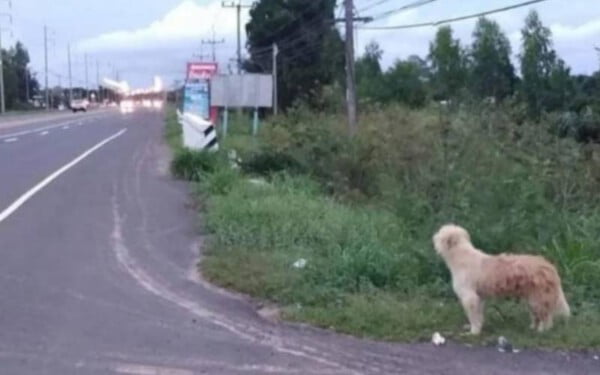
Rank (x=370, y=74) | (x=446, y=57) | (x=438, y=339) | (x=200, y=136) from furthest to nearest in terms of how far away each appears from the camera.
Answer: (x=370, y=74)
(x=446, y=57)
(x=200, y=136)
(x=438, y=339)

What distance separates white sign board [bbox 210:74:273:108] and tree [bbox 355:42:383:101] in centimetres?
1268

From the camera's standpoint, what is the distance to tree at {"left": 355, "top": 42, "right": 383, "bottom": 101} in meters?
53.2

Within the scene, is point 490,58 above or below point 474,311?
above

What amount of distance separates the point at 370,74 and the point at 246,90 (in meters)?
32.7

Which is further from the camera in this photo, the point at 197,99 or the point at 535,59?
the point at 535,59

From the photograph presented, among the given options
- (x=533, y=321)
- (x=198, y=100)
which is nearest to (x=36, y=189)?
(x=533, y=321)

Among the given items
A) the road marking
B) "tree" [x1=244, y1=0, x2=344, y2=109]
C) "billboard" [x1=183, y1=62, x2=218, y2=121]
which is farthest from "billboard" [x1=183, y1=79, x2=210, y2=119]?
the road marking

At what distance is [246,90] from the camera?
3459 centimetres

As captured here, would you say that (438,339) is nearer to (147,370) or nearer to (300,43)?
(147,370)

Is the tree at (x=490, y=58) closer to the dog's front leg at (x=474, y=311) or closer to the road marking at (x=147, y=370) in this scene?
the dog's front leg at (x=474, y=311)

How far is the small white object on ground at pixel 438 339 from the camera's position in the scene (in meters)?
9.06

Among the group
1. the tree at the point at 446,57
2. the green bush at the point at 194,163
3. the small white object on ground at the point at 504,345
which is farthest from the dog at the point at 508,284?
the tree at the point at 446,57

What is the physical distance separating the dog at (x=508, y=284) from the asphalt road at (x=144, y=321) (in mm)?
537

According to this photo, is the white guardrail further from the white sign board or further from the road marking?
the road marking
